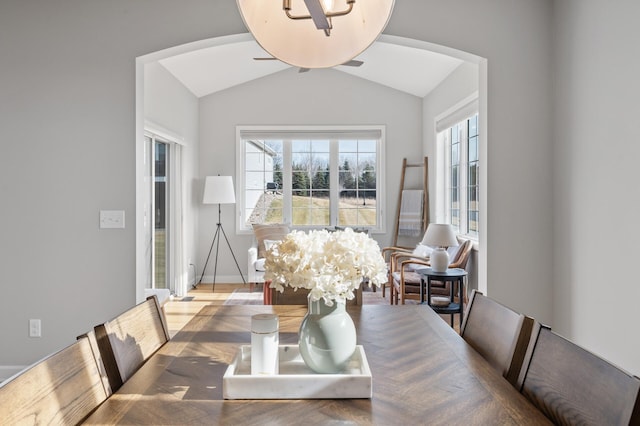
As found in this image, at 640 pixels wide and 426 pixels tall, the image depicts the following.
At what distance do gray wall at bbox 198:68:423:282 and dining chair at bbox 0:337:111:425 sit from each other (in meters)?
5.55

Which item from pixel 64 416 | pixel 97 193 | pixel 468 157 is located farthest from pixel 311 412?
pixel 468 157

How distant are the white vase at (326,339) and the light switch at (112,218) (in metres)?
2.25

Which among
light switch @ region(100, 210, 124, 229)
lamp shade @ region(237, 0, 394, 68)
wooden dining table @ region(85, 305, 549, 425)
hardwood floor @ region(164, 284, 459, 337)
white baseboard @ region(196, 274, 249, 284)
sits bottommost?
hardwood floor @ region(164, 284, 459, 337)

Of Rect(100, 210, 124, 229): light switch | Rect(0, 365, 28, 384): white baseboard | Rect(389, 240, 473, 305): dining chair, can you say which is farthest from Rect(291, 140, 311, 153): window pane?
Rect(0, 365, 28, 384): white baseboard

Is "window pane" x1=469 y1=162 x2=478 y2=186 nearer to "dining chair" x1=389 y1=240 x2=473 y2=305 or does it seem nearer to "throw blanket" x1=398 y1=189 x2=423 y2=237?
"dining chair" x1=389 y1=240 x2=473 y2=305

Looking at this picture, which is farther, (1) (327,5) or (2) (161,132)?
(2) (161,132)

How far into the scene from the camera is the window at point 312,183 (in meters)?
6.84

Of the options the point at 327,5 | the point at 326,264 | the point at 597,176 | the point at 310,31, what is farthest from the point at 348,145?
the point at 326,264

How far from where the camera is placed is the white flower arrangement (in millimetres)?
1173

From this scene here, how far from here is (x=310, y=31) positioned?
153cm

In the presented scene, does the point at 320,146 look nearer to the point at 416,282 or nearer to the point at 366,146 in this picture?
the point at 366,146

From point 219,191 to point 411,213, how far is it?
2582 mm

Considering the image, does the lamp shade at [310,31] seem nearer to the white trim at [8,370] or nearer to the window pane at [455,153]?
the white trim at [8,370]

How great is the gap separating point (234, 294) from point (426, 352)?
4699mm
